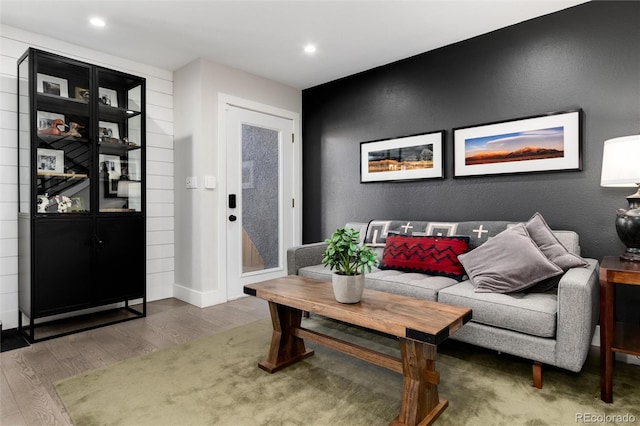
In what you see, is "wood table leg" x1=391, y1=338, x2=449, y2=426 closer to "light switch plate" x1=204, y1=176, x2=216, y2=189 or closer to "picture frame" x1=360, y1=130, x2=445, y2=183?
"picture frame" x1=360, y1=130, x2=445, y2=183

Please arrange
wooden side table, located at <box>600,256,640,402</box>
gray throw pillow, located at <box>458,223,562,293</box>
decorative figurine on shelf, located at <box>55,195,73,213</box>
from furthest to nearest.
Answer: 1. decorative figurine on shelf, located at <box>55,195,73,213</box>
2. gray throw pillow, located at <box>458,223,562,293</box>
3. wooden side table, located at <box>600,256,640,402</box>

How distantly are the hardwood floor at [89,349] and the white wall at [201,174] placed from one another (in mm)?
271

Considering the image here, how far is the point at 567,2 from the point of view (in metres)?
2.63

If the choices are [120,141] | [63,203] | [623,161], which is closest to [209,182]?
[120,141]

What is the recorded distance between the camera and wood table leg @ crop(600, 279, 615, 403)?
184 cm

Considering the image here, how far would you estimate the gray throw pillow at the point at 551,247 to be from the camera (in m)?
2.28

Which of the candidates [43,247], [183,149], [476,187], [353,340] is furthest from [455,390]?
[183,149]

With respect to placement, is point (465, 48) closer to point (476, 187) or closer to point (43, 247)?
point (476, 187)

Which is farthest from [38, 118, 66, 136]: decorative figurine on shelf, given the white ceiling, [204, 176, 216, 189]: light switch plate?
[204, 176, 216, 189]: light switch plate

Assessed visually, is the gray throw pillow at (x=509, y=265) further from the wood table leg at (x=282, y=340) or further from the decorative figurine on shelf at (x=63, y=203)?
the decorative figurine on shelf at (x=63, y=203)

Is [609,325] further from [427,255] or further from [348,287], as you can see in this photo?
[348,287]

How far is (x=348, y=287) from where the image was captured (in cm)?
189

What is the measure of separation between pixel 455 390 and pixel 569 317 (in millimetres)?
707

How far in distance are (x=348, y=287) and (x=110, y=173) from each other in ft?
8.29
